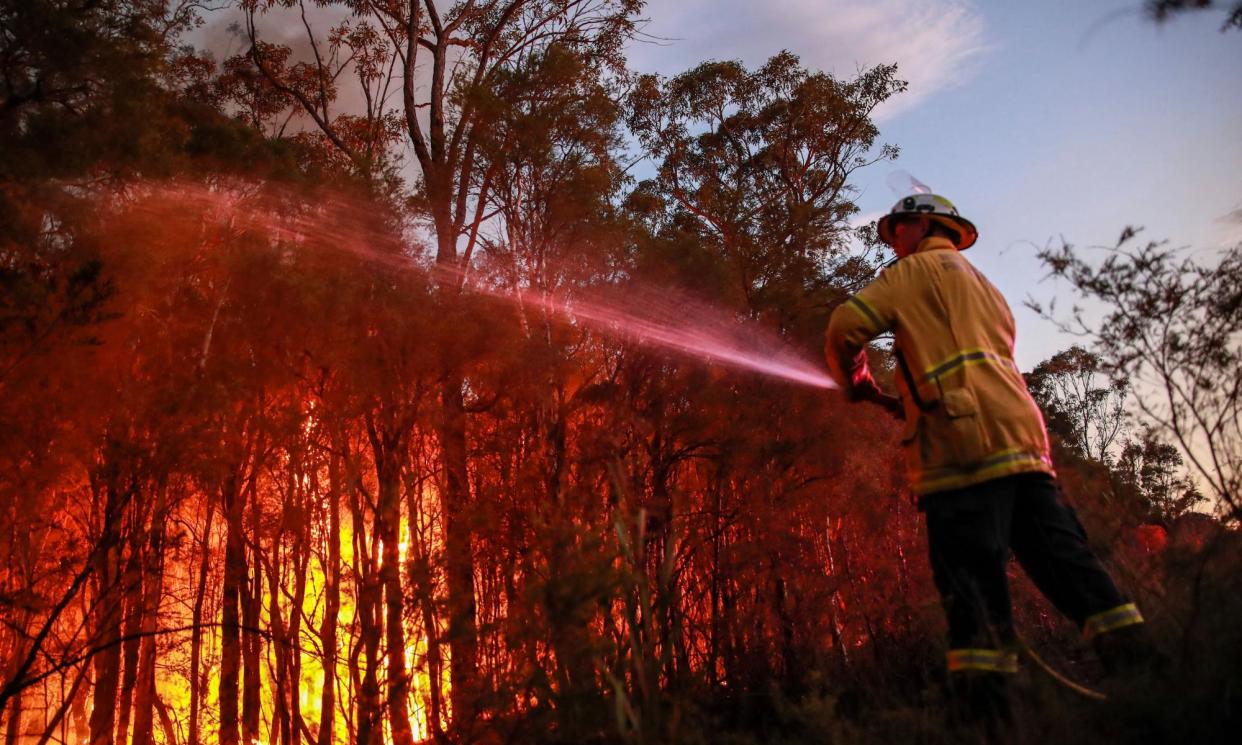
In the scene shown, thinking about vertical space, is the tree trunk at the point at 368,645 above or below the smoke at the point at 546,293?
below

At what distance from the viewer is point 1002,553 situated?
2.66 metres

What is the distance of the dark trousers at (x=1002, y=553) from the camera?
8.65ft

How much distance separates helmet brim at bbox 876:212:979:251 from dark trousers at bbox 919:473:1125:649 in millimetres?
1075

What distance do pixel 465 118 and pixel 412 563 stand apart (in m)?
7.99

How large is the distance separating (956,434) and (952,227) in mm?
1003

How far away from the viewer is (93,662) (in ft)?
25.9

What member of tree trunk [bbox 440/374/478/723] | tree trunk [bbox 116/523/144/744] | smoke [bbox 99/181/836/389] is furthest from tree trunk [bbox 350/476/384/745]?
smoke [bbox 99/181/836/389]

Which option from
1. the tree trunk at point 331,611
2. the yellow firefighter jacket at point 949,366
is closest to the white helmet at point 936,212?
the yellow firefighter jacket at point 949,366

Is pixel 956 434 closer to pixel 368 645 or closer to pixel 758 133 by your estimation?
pixel 368 645

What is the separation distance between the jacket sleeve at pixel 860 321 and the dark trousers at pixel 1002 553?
1.88ft

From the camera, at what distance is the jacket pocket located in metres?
2.74

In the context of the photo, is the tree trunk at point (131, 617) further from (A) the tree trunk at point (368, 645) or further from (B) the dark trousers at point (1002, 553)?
(B) the dark trousers at point (1002, 553)

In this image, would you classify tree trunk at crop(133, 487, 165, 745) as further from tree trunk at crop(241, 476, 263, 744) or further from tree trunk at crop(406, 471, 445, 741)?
tree trunk at crop(406, 471, 445, 741)

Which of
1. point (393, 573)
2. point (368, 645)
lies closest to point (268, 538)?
point (368, 645)
